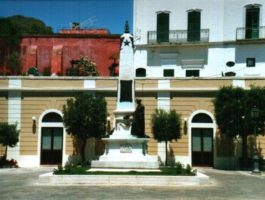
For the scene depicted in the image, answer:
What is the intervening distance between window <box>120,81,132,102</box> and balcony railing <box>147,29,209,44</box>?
1522cm

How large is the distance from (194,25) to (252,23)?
4068mm

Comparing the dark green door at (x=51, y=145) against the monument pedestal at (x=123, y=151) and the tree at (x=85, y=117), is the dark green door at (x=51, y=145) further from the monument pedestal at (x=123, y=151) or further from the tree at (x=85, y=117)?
the monument pedestal at (x=123, y=151)

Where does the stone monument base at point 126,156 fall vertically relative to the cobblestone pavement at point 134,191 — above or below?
above

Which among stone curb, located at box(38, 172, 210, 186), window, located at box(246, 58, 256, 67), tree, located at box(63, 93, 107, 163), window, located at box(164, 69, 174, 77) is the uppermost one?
window, located at box(246, 58, 256, 67)

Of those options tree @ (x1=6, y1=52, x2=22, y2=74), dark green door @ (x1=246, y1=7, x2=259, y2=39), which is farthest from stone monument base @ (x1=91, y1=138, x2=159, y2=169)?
tree @ (x1=6, y1=52, x2=22, y2=74)

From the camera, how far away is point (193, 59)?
4019cm

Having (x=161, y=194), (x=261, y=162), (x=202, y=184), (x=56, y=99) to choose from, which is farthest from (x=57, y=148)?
(x=161, y=194)

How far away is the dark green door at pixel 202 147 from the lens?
32.8m

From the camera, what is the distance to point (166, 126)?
3053cm

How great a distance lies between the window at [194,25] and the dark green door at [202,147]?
939 centimetres

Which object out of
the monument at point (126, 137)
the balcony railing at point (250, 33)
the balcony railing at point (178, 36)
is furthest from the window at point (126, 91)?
the balcony railing at point (250, 33)

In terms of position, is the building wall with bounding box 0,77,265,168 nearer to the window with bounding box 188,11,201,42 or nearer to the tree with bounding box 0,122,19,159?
the tree with bounding box 0,122,19,159

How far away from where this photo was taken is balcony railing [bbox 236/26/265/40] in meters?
39.1

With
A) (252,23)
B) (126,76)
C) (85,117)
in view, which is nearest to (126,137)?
(126,76)
